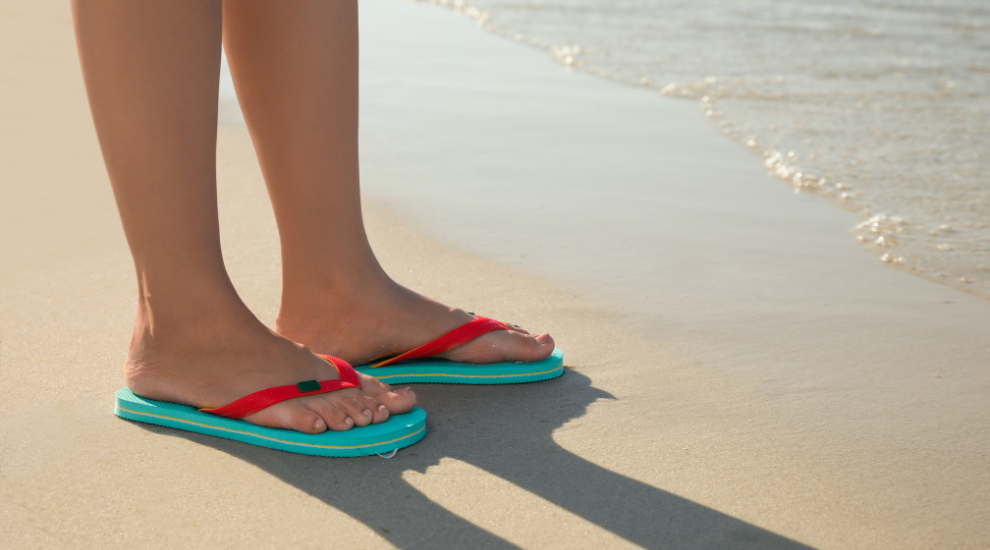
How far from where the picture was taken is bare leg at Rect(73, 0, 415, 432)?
4.20ft

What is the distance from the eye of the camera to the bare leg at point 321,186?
4.92ft

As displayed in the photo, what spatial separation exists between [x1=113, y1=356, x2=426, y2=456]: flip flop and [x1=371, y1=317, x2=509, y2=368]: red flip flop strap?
17 centimetres

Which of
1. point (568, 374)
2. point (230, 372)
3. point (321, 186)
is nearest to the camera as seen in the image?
point (230, 372)

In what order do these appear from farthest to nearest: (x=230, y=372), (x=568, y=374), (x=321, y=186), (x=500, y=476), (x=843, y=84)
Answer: (x=843, y=84) → (x=568, y=374) → (x=321, y=186) → (x=230, y=372) → (x=500, y=476)

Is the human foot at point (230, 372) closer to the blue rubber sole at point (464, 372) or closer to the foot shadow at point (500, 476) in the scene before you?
the foot shadow at point (500, 476)

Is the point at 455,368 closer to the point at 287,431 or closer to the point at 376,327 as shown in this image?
the point at 376,327

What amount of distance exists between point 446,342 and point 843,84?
3.36 metres

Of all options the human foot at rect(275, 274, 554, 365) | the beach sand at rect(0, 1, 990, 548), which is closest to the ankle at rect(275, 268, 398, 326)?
the human foot at rect(275, 274, 554, 365)

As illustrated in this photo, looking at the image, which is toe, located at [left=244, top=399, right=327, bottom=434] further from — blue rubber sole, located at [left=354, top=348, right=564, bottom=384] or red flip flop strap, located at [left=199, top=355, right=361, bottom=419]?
blue rubber sole, located at [left=354, top=348, right=564, bottom=384]

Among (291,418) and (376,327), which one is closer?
(291,418)

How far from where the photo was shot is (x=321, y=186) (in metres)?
1.55

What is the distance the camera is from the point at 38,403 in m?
1.51

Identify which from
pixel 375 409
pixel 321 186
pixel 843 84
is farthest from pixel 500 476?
pixel 843 84

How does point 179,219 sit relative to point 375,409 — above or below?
above
